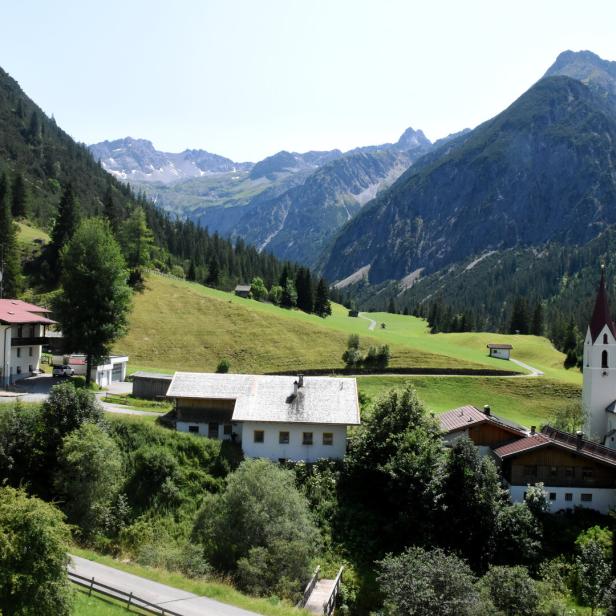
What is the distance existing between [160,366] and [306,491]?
43.7m

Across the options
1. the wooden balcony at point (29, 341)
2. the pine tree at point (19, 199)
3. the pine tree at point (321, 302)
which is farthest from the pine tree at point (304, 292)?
the wooden balcony at point (29, 341)

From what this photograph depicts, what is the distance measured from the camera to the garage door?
7162cm

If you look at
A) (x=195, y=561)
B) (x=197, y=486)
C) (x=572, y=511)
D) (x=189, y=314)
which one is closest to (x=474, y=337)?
(x=189, y=314)

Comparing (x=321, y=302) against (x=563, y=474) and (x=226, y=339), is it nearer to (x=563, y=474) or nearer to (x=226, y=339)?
(x=226, y=339)

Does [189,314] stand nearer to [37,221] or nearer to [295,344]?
[295,344]

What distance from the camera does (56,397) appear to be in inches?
1660

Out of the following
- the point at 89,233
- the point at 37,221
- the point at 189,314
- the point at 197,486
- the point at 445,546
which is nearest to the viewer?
the point at 445,546

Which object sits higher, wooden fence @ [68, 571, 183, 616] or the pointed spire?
the pointed spire

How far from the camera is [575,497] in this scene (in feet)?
150

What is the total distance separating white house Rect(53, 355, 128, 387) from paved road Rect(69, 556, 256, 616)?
34.5m

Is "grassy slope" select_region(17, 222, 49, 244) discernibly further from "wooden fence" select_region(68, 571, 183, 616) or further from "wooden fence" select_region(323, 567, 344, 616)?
"wooden fence" select_region(68, 571, 183, 616)

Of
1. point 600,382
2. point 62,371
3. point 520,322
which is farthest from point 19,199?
point 520,322

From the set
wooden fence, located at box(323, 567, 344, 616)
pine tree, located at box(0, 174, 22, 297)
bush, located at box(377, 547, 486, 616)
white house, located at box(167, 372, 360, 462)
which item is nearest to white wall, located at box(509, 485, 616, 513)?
white house, located at box(167, 372, 360, 462)

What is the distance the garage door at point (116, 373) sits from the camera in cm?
7162
